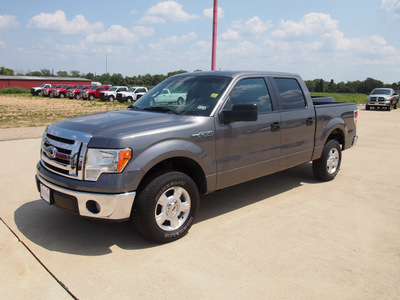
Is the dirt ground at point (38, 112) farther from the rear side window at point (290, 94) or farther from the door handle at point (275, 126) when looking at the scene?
the door handle at point (275, 126)

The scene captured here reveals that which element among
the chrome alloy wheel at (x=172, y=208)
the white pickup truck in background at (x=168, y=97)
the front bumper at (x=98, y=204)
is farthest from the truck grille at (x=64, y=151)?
the white pickup truck in background at (x=168, y=97)

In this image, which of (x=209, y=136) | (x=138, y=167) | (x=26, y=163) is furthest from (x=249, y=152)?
(x=26, y=163)

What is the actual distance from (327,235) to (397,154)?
19.5 ft

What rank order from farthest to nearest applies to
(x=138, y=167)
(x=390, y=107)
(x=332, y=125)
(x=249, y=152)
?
(x=390, y=107)
(x=332, y=125)
(x=249, y=152)
(x=138, y=167)

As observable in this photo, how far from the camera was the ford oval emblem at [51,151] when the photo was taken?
352cm

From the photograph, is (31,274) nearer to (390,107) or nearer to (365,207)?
(365,207)

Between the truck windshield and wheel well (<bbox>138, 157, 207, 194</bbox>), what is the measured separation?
0.58 metres

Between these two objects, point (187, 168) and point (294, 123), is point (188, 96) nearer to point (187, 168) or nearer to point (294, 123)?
point (187, 168)

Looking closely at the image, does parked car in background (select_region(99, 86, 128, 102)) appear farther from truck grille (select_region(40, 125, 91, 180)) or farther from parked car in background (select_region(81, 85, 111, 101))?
truck grille (select_region(40, 125, 91, 180))

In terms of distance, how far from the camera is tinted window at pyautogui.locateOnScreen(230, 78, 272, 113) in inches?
168

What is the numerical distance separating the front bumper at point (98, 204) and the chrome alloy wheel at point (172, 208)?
13.7 inches

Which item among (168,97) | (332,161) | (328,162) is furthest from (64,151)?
(332,161)

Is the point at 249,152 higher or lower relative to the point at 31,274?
higher

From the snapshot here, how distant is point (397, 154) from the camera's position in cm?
855
